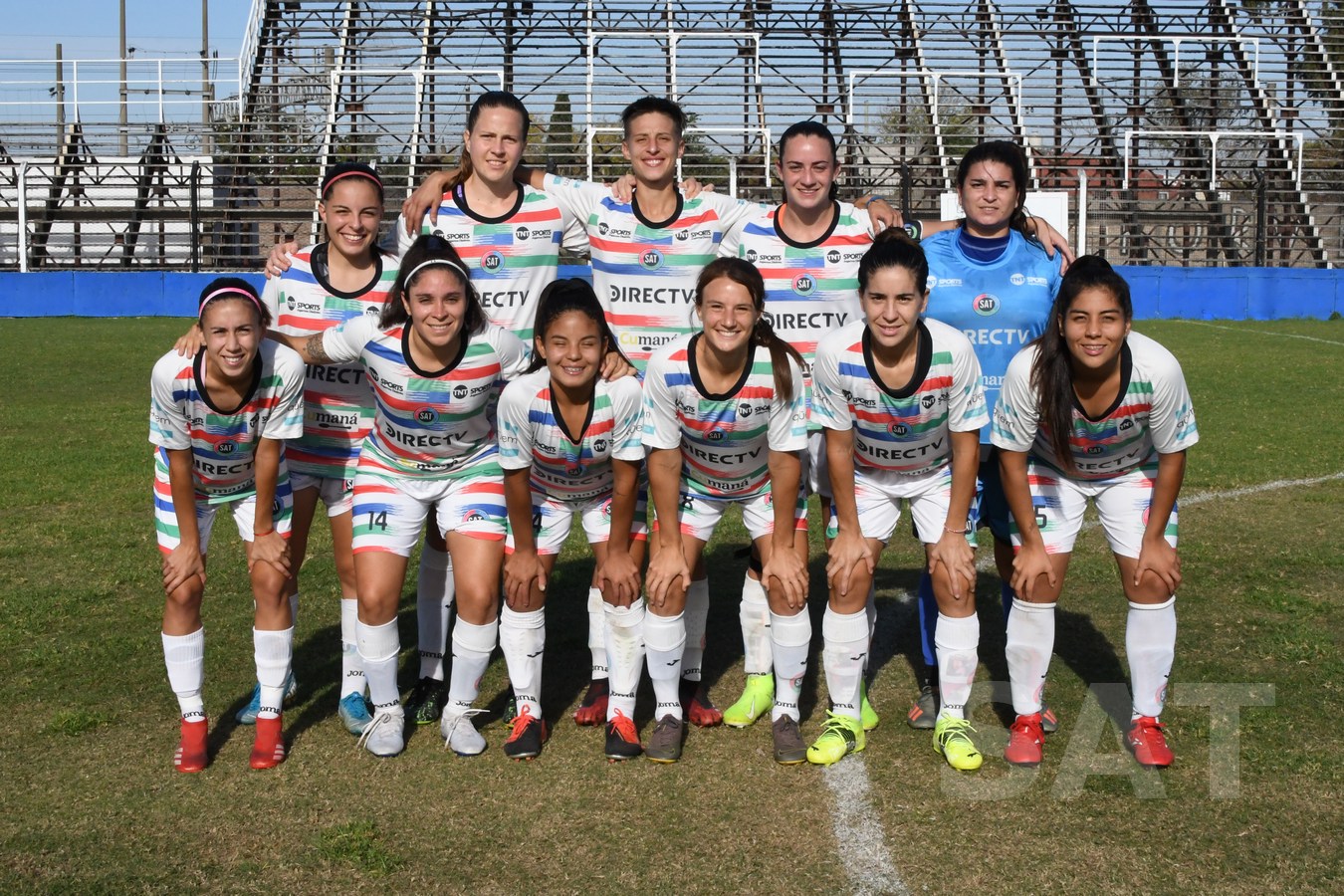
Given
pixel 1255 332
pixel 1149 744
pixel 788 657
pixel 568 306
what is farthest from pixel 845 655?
pixel 1255 332

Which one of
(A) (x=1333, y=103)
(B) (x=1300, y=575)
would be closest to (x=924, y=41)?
(A) (x=1333, y=103)

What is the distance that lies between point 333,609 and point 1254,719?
4.19 meters

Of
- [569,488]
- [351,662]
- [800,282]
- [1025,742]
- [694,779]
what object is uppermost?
[800,282]

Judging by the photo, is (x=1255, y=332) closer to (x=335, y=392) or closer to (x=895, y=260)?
(x=895, y=260)

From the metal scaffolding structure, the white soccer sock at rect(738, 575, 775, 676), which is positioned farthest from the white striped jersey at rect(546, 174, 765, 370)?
the metal scaffolding structure

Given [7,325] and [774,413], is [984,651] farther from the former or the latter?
[7,325]

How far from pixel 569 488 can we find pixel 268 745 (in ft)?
4.67

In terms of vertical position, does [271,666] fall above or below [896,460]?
below

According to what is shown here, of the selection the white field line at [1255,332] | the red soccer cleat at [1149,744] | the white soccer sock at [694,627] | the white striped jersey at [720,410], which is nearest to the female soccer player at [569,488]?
the white striped jersey at [720,410]

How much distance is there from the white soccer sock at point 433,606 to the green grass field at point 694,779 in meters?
0.29

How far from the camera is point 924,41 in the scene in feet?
98.4

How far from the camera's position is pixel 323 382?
529 cm

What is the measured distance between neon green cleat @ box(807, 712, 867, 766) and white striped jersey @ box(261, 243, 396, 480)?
2100 mm

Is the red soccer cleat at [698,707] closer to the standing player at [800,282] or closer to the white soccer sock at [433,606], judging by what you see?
the standing player at [800,282]
